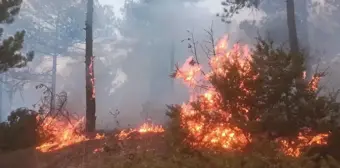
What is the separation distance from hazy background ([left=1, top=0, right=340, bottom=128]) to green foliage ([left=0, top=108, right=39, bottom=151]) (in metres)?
24.5

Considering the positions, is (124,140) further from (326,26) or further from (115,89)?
(115,89)

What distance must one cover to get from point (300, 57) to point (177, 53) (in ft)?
162

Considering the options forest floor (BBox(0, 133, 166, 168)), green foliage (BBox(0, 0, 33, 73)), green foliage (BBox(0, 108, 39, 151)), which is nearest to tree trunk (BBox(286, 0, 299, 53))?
forest floor (BBox(0, 133, 166, 168))

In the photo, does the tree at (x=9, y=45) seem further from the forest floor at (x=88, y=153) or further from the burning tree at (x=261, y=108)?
the burning tree at (x=261, y=108)

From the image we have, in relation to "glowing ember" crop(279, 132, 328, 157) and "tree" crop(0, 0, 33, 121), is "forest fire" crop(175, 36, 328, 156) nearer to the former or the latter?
"glowing ember" crop(279, 132, 328, 157)

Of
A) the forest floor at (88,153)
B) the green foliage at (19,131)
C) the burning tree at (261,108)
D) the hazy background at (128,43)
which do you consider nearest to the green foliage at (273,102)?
the burning tree at (261,108)

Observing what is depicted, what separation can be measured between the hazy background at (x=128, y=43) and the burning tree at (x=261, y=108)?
30.0m

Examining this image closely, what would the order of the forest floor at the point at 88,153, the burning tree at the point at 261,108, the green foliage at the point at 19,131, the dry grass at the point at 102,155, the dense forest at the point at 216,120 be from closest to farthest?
the dense forest at the point at 216,120
the burning tree at the point at 261,108
the dry grass at the point at 102,155
the forest floor at the point at 88,153
the green foliage at the point at 19,131

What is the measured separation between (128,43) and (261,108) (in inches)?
1990

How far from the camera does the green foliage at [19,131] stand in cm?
1315

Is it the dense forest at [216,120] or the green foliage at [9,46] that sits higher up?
the green foliage at [9,46]

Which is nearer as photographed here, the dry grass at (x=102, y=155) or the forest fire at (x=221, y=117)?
the forest fire at (x=221, y=117)

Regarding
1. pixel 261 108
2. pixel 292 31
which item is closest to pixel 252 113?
pixel 261 108

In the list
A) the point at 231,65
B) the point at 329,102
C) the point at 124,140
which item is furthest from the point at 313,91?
the point at 124,140
